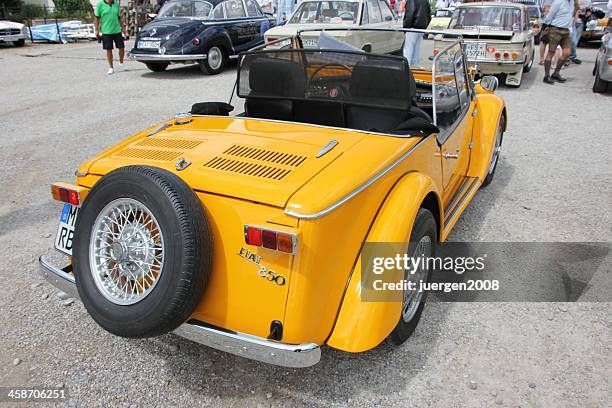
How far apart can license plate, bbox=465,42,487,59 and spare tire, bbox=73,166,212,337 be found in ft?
27.0

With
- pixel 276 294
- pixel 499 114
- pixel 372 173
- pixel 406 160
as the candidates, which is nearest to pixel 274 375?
pixel 276 294

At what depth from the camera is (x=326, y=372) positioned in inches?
105

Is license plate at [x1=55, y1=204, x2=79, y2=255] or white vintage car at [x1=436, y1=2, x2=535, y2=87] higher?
white vintage car at [x1=436, y1=2, x2=535, y2=87]

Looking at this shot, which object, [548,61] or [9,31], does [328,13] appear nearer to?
[548,61]

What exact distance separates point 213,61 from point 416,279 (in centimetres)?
973

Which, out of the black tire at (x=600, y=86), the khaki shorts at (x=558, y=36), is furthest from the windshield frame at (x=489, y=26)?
the black tire at (x=600, y=86)

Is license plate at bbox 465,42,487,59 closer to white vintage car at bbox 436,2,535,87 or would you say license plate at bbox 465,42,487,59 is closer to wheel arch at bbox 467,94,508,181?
white vintage car at bbox 436,2,535,87

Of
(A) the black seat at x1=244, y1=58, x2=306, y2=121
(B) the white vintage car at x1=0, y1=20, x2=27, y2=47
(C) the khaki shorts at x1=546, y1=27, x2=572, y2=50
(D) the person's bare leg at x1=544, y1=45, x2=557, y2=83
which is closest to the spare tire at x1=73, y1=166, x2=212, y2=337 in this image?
(A) the black seat at x1=244, y1=58, x2=306, y2=121

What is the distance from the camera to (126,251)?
2314 mm

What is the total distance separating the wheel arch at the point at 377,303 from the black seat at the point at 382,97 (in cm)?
60

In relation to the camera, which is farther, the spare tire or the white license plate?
the white license plate
